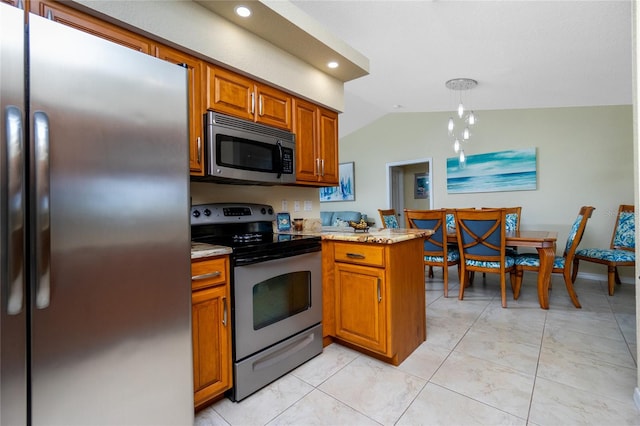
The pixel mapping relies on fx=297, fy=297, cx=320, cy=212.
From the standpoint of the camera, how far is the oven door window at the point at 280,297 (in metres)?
1.70

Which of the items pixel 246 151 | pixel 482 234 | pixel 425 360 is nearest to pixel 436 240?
pixel 482 234

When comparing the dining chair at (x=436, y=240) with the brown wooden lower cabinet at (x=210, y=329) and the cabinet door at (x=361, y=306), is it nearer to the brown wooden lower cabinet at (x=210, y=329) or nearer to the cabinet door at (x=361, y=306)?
the cabinet door at (x=361, y=306)

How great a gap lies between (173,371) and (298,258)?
0.91 metres

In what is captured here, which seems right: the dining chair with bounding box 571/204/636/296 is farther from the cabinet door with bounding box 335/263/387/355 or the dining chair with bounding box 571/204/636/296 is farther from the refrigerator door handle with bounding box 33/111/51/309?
the refrigerator door handle with bounding box 33/111/51/309

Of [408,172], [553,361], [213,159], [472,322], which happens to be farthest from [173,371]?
[408,172]

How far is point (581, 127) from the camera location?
13.4 ft

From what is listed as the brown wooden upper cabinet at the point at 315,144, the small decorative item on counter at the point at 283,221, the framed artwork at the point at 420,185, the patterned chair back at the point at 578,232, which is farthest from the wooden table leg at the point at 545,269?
the framed artwork at the point at 420,185

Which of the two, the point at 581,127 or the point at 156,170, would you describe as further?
the point at 581,127

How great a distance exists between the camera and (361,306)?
2.01m

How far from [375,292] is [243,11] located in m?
1.89

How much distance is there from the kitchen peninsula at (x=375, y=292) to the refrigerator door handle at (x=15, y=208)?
155 centimetres

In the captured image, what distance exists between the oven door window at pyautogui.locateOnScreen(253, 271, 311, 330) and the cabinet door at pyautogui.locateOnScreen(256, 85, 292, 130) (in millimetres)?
1082

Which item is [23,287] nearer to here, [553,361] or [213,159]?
[213,159]

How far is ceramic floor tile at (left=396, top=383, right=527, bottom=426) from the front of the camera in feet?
4.71
